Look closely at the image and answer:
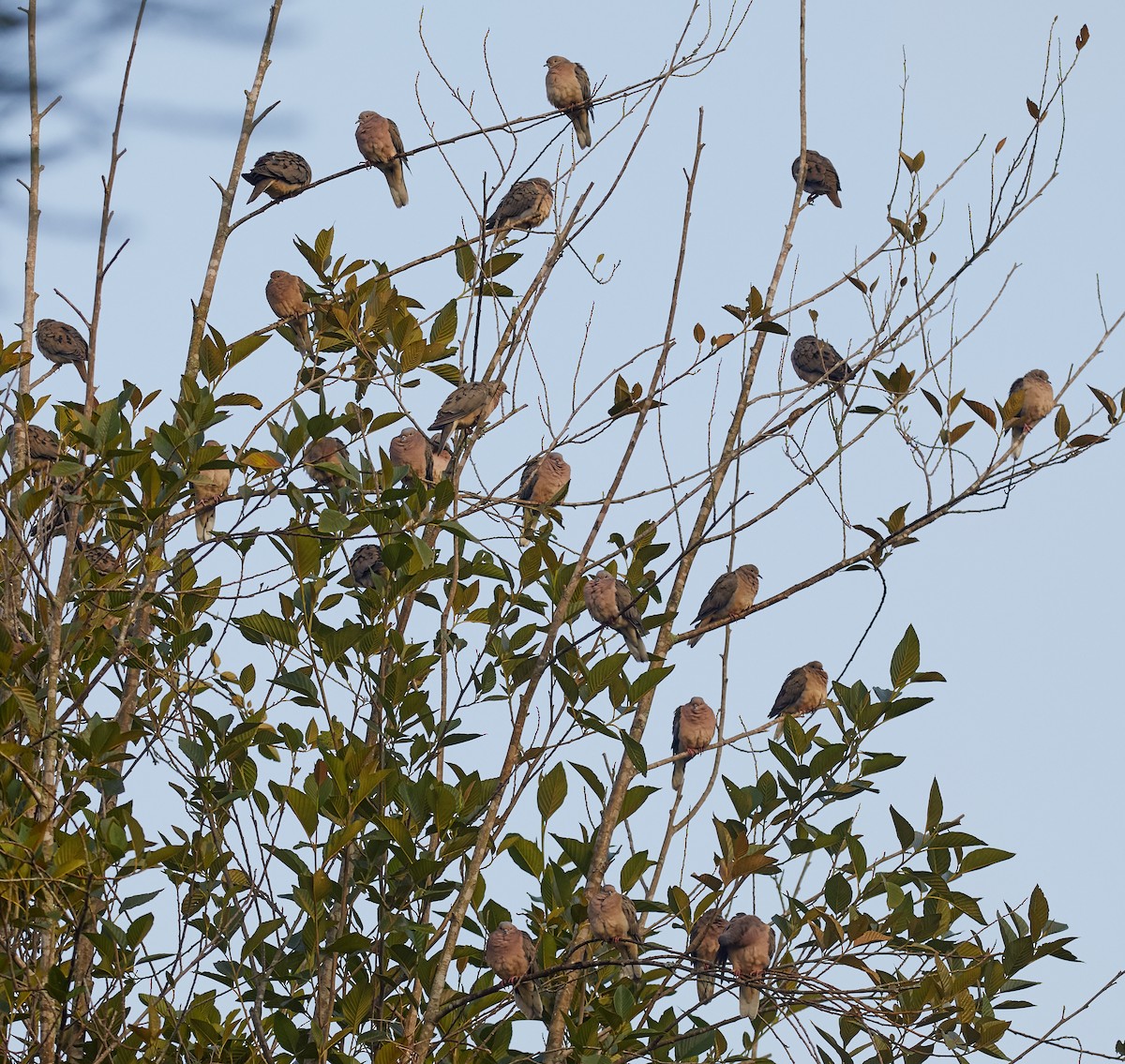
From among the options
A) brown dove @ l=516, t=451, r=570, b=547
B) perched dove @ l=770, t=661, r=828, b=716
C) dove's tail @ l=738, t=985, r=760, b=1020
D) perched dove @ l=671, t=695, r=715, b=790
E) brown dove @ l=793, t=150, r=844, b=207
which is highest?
brown dove @ l=793, t=150, r=844, b=207

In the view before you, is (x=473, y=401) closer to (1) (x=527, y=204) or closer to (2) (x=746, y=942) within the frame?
(2) (x=746, y=942)

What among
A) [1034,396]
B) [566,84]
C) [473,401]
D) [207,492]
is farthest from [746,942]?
[566,84]

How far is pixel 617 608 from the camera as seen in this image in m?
4.73

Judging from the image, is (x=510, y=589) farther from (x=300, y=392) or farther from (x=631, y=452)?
(x=300, y=392)

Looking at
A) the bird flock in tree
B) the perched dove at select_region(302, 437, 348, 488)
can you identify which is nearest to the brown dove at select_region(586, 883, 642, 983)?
the bird flock in tree

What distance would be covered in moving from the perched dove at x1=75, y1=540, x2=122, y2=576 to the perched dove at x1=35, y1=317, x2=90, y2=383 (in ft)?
13.0

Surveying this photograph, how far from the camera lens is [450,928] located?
322cm

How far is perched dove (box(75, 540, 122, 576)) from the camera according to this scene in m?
3.61

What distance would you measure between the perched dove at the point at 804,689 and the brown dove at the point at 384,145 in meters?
3.03

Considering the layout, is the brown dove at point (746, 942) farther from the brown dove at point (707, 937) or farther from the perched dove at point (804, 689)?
the perched dove at point (804, 689)

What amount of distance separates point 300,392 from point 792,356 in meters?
4.90

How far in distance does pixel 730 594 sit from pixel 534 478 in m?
0.95

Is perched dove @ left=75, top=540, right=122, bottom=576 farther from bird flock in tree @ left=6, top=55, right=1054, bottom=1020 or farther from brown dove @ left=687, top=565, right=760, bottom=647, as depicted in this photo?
brown dove @ left=687, top=565, right=760, bottom=647

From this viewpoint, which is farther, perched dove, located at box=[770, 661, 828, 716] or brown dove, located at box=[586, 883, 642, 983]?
perched dove, located at box=[770, 661, 828, 716]
